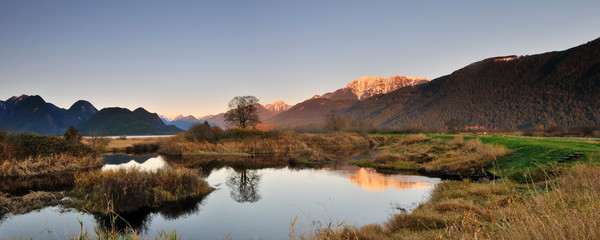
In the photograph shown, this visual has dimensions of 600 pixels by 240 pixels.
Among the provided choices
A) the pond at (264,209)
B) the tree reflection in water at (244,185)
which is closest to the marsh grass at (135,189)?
the pond at (264,209)

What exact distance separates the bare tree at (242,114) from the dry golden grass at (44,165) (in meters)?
34.3

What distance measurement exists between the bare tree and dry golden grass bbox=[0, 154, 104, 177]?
34.3m

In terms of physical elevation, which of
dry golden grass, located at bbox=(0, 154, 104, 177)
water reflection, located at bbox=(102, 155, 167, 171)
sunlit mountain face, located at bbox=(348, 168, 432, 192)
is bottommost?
sunlit mountain face, located at bbox=(348, 168, 432, 192)

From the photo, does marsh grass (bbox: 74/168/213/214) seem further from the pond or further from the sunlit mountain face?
the sunlit mountain face

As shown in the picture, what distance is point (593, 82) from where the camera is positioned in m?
84.8

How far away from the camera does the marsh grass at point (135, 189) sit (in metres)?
14.4

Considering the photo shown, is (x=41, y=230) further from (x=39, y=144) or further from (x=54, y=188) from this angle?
(x=39, y=144)

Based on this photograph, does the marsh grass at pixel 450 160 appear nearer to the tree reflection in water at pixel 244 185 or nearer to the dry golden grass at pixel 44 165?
the tree reflection in water at pixel 244 185

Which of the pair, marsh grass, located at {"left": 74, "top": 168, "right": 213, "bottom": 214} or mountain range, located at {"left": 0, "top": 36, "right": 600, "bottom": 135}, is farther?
mountain range, located at {"left": 0, "top": 36, "right": 600, "bottom": 135}

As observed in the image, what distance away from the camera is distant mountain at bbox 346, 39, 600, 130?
85.1 metres

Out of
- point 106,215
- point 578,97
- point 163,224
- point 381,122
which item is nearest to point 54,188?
point 106,215

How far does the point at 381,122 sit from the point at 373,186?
13592 centimetres

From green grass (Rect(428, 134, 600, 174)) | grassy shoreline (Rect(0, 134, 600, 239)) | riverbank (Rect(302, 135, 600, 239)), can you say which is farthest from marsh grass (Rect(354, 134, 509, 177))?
riverbank (Rect(302, 135, 600, 239))

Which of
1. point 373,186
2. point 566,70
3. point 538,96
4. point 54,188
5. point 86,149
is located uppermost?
point 566,70
